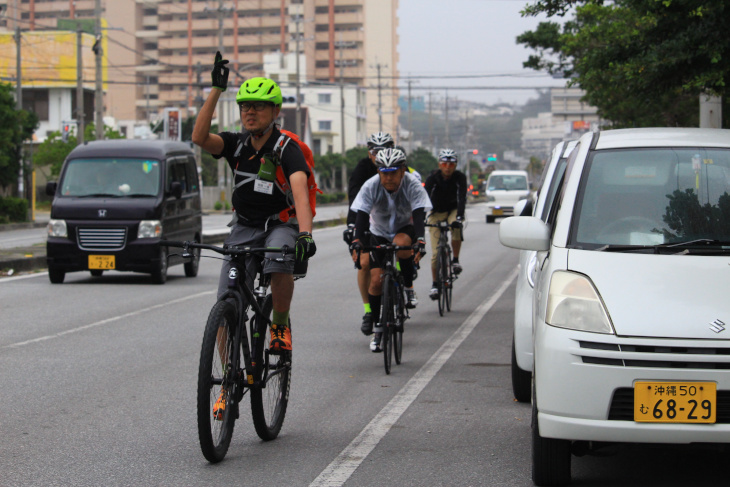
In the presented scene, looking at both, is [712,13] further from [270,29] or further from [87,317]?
[270,29]

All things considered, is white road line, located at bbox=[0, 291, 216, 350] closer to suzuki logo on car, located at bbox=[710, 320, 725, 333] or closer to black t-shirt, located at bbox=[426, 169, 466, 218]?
black t-shirt, located at bbox=[426, 169, 466, 218]

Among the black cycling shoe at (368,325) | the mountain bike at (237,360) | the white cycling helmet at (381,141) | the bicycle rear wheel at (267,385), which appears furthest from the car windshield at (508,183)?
the mountain bike at (237,360)

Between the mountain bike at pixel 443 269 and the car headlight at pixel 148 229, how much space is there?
16.9 ft

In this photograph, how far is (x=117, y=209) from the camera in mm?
15922

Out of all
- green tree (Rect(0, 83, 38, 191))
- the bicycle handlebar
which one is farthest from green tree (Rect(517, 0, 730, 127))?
green tree (Rect(0, 83, 38, 191))

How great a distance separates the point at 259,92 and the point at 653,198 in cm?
221

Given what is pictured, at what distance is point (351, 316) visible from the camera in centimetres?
1238

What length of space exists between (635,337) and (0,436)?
12.4 feet

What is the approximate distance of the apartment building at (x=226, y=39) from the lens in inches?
5551

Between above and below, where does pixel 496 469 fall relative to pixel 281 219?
below

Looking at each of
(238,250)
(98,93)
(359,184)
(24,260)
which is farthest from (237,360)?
(98,93)

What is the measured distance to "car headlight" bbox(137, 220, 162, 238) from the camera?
52.1 ft

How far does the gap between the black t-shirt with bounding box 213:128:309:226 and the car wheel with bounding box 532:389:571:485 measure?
2.00 m

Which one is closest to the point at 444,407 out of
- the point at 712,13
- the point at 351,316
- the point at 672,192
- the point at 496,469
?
the point at 496,469
